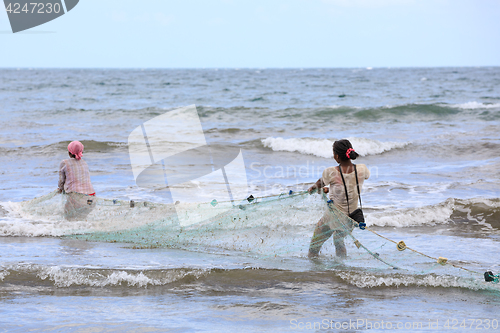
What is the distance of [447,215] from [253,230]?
3.87 m

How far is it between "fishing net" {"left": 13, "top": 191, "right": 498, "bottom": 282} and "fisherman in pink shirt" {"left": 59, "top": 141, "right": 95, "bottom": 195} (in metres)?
0.12

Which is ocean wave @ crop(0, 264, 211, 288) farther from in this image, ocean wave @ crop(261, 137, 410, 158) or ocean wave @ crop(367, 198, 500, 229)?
ocean wave @ crop(261, 137, 410, 158)

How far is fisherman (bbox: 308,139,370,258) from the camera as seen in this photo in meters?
4.71

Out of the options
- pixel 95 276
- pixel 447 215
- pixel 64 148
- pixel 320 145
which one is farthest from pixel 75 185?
pixel 320 145

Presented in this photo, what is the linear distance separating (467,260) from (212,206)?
128 inches

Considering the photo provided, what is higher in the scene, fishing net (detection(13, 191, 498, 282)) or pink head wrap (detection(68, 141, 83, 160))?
pink head wrap (detection(68, 141, 83, 160))

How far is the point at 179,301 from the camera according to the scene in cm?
456

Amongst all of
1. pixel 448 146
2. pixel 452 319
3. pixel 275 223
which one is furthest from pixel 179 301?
pixel 448 146

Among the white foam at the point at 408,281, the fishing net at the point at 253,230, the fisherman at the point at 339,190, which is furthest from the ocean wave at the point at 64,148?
the white foam at the point at 408,281

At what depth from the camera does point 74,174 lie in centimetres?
664

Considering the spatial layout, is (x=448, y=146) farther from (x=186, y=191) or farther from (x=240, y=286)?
(x=240, y=286)

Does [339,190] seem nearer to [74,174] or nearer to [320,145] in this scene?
[74,174]

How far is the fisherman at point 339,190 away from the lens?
15.4 ft

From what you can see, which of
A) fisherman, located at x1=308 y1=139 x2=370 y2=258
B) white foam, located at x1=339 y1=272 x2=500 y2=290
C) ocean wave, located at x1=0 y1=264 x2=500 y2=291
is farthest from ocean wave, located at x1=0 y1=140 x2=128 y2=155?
white foam, located at x1=339 y1=272 x2=500 y2=290
